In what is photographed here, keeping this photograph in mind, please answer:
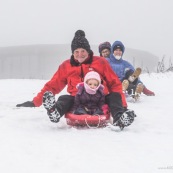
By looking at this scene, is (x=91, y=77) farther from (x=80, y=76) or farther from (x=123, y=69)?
(x=123, y=69)

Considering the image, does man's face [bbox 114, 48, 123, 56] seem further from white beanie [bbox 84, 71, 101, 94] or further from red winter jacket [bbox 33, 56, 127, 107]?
white beanie [bbox 84, 71, 101, 94]

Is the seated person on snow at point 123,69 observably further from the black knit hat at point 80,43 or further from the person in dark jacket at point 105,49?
the black knit hat at point 80,43

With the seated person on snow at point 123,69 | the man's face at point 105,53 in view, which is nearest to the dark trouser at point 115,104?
the seated person on snow at point 123,69

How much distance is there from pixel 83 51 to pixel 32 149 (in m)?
1.78

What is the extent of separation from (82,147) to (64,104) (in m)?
1.03

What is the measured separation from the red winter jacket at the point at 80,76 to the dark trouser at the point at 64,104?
0.33m

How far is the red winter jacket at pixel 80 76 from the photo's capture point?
3.75 m

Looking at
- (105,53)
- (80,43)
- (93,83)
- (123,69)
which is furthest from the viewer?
(105,53)

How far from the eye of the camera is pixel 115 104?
3277 millimetres

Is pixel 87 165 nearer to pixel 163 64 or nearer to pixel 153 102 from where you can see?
pixel 153 102

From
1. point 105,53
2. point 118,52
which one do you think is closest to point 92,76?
point 118,52

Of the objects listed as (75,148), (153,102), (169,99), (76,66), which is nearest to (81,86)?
(76,66)

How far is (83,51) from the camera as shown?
3791mm

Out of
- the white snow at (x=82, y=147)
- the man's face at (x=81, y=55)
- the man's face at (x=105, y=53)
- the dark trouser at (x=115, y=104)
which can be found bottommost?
the white snow at (x=82, y=147)
